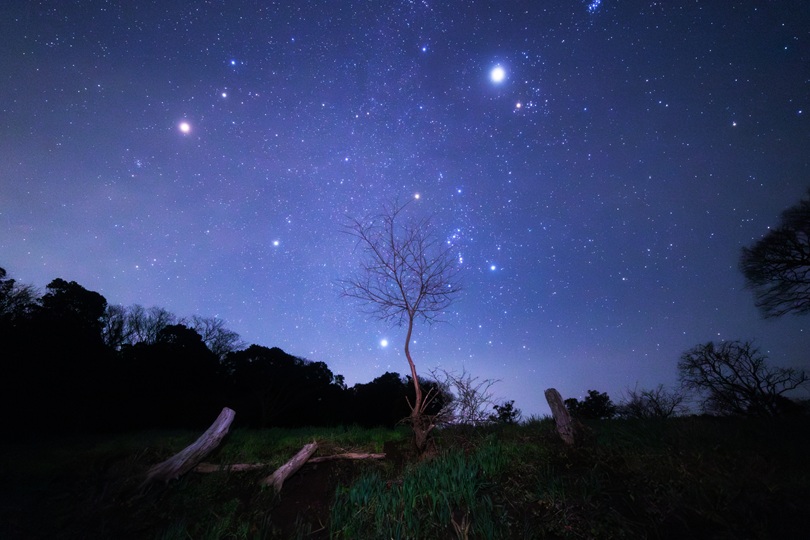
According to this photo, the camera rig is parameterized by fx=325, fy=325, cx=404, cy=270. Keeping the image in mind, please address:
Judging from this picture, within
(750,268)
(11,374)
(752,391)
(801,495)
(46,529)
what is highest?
(750,268)

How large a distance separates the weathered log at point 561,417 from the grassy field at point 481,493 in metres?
0.28

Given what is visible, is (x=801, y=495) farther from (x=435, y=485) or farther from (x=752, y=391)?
(x=752, y=391)

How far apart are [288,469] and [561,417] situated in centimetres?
622

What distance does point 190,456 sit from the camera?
7230mm

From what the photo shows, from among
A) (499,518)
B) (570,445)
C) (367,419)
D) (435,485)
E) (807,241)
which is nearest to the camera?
(499,518)

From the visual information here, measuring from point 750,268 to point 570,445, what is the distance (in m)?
14.7

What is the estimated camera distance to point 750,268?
47.4ft

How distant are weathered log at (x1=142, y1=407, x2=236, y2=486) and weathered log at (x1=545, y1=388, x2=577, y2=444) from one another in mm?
7960

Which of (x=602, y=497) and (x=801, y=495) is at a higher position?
(x=801, y=495)

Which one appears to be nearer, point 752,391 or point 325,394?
point 752,391

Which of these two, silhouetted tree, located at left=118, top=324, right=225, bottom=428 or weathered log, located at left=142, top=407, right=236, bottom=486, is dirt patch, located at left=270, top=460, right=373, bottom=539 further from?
silhouetted tree, located at left=118, top=324, right=225, bottom=428

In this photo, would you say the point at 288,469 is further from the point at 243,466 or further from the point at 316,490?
the point at 243,466

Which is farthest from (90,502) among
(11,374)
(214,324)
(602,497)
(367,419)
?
(214,324)

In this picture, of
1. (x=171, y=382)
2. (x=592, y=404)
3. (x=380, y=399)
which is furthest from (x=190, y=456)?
(x=592, y=404)
